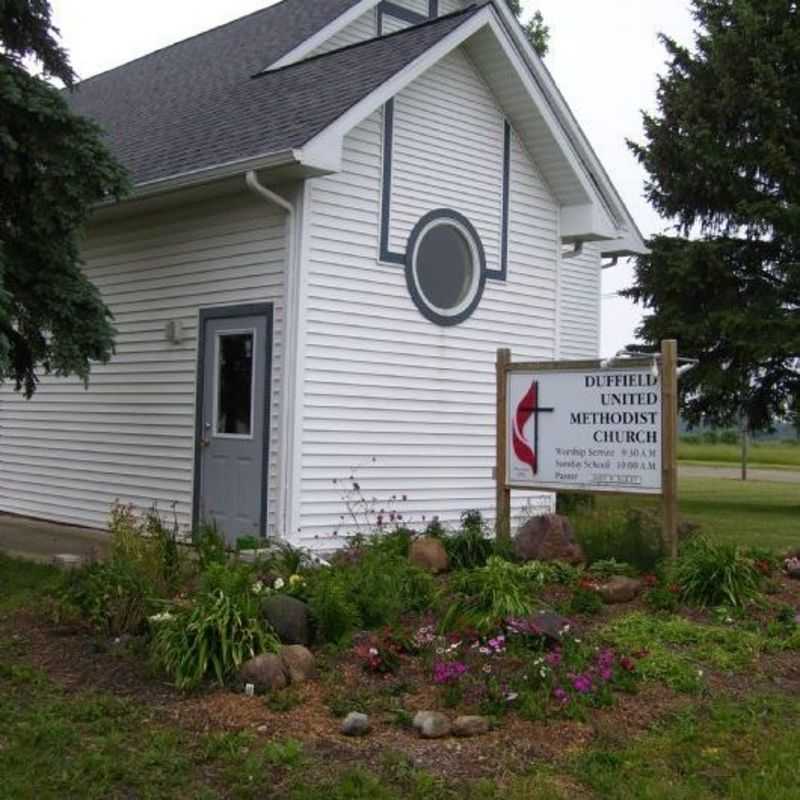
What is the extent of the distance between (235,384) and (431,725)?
253 inches

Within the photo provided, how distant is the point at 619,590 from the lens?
7.68 m

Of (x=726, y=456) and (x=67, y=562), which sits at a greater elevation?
(x=726, y=456)

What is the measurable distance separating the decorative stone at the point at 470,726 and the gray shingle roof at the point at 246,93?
604 centimetres

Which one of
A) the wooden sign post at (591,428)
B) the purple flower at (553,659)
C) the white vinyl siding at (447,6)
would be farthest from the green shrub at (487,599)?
the white vinyl siding at (447,6)

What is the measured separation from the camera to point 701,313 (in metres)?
23.2

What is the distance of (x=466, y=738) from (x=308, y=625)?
1666 mm

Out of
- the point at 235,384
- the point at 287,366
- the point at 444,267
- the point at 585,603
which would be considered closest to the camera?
the point at 585,603

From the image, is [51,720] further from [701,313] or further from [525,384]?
[701,313]

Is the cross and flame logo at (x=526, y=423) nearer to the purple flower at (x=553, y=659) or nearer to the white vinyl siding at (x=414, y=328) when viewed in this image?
the white vinyl siding at (x=414, y=328)

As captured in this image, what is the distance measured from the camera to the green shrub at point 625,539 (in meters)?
8.51

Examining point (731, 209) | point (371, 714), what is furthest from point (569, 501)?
point (731, 209)

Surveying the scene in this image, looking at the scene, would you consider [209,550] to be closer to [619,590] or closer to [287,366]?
[619,590]

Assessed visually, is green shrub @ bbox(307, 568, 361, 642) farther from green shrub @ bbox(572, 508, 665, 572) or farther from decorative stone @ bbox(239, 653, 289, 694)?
green shrub @ bbox(572, 508, 665, 572)

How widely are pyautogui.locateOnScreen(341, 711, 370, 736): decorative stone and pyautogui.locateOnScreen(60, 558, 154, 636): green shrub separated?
206 cm
